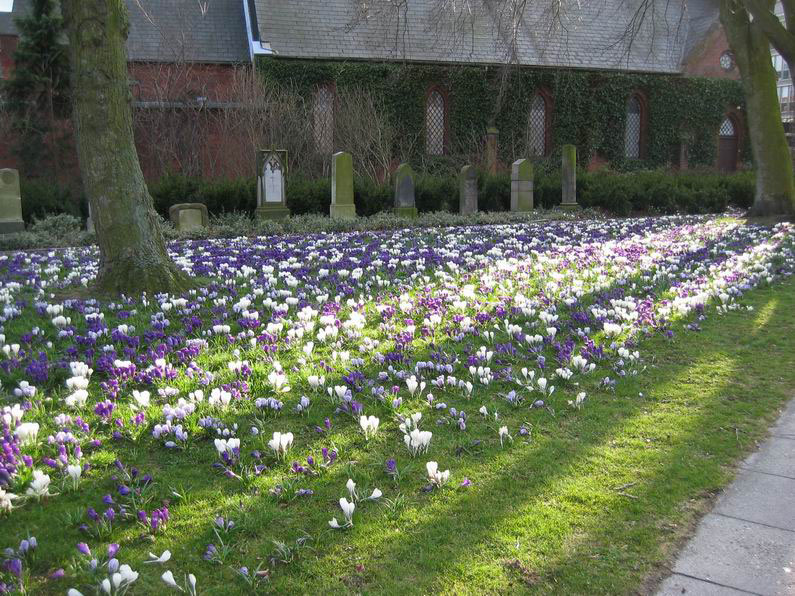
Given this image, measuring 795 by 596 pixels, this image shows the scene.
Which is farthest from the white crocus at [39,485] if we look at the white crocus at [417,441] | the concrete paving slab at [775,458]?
the concrete paving slab at [775,458]

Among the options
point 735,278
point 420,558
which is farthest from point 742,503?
point 735,278

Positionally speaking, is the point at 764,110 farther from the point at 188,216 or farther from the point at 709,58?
the point at 709,58

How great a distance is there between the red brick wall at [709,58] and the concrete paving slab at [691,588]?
3772 cm

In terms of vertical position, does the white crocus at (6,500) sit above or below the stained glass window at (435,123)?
below

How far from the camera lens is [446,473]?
338cm

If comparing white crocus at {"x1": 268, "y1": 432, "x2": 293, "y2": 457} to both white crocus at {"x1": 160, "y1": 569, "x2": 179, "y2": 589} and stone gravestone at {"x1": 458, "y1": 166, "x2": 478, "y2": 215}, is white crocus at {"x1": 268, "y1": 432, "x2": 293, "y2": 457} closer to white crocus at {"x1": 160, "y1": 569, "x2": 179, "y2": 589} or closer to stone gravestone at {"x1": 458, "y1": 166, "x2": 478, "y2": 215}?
white crocus at {"x1": 160, "y1": 569, "x2": 179, "y2": 589}

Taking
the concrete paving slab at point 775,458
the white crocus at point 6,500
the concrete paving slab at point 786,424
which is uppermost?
the white crocus at point 6,500

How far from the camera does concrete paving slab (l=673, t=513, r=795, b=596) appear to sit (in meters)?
2.71

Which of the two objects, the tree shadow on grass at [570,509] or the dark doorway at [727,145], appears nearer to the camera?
the tree shadow on grass at [570,509]

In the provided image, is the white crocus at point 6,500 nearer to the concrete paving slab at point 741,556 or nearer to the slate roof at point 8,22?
the concrete paving slab at point 741,556

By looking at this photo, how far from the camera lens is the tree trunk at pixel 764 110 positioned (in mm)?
17969

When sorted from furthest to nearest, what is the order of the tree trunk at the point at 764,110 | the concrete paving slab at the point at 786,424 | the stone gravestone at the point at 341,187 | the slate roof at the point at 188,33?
the slate roof at the point at 188,33
the stone gravestone at the point at 341,187
the tree trunk at the point at 764,110
the concrete paving slab at the point at 786,424

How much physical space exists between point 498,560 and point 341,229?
1442 cm

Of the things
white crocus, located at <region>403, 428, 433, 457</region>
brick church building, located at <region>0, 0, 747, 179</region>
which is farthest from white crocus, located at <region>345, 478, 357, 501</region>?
brick church building, located at <region>0, 0, 747, 179</region>
